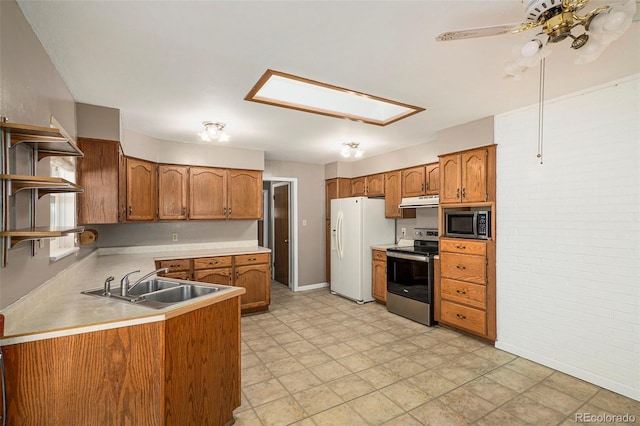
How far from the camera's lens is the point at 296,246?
5699mm

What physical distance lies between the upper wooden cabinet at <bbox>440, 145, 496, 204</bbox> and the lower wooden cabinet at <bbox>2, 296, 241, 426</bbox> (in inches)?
114

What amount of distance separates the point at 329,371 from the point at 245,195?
281cm

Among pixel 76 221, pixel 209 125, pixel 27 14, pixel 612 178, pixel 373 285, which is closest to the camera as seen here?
pixel 27 14

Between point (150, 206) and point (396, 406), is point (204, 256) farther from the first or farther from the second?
point (396, 406)

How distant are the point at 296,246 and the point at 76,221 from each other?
3463mm

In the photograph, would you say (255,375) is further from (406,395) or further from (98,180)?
(98,180)

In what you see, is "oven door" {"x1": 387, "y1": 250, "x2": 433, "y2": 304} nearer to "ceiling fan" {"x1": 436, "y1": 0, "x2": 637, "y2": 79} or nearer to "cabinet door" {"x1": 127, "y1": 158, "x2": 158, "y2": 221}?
"ceiling fan" {"x1": 436, "y1": 0, "x2": 637, "y2": 79}

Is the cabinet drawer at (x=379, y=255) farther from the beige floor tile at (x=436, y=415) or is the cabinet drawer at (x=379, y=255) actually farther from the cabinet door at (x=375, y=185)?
the beige floor tile at (x=436, y=415)

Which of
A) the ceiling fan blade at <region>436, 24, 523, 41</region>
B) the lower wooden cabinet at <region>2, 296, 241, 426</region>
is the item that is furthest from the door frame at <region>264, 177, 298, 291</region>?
the ceiling fan blade at <region>436, 24, 523, 41</region>

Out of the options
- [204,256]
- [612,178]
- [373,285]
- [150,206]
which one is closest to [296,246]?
[373,285]

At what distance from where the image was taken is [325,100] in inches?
122

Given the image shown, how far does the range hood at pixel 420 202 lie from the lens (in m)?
4.01

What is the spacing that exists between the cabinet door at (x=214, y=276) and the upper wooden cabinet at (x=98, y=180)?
1350 millimetres

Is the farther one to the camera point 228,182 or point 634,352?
point 228,182
